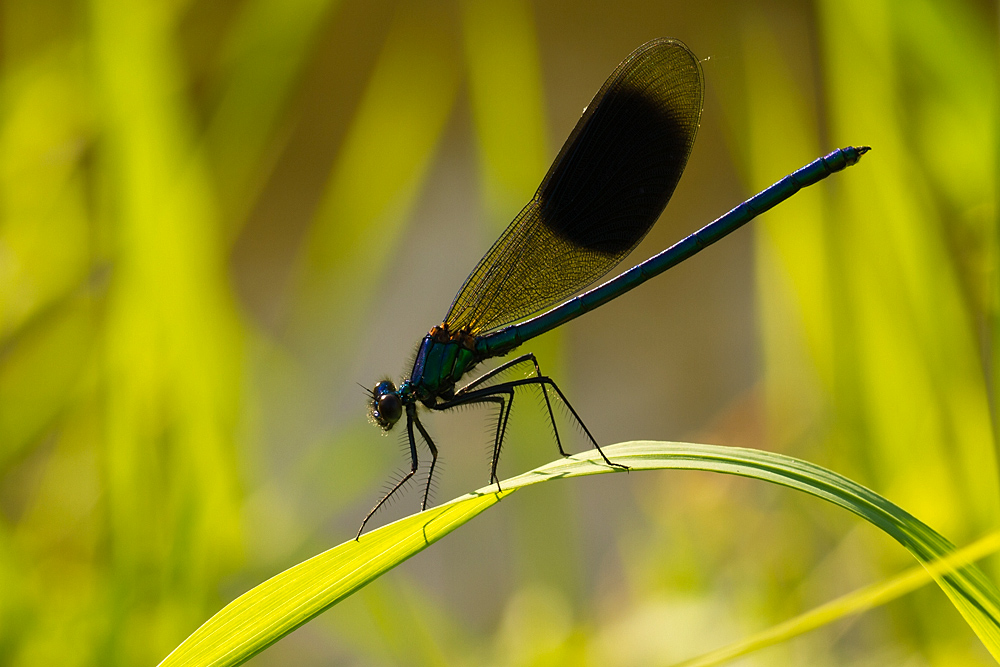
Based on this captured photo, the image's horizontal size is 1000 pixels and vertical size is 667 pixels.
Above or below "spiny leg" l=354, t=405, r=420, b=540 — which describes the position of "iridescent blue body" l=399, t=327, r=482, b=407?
above

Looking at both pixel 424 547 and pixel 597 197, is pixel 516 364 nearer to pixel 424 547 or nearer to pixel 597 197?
pixel 597 197

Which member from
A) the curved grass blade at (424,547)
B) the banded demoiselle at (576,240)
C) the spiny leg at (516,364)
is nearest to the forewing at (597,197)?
the banded demoiselle at (576,240)

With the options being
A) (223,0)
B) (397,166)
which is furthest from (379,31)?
(397,166)

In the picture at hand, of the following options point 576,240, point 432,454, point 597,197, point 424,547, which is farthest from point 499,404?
point 424,547

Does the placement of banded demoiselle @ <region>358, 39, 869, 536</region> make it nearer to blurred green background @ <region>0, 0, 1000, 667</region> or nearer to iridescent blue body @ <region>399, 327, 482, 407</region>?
iridescent blue body @ <region>399, 327, 482, 407</region>

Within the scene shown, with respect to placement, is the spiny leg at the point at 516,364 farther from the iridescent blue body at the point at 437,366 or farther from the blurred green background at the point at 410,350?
the blurred green background at the point at 410,350

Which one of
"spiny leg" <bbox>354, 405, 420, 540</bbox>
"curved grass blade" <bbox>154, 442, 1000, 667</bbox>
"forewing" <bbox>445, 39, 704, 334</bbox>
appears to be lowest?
"curved grass blade" <bbox>154, 442, 1000, 667</bbox>

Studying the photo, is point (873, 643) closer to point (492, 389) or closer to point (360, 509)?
point (492, 389)

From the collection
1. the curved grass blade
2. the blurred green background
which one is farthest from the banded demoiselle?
the curved grass blade
